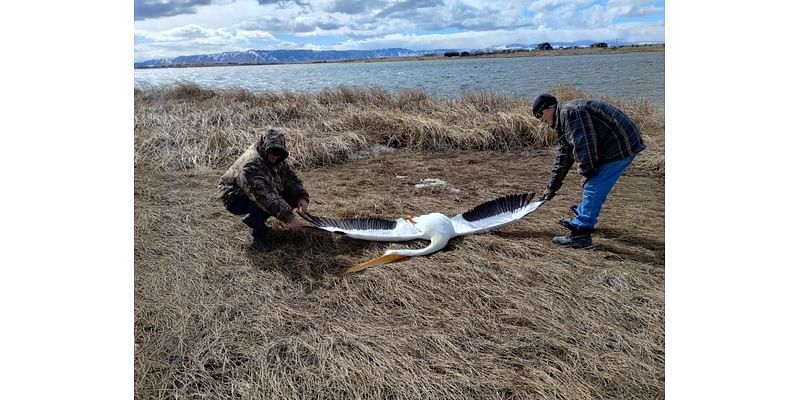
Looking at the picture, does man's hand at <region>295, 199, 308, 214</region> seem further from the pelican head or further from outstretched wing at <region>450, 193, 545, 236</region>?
outstretched wing at <region>450, 193, 545, 236</region>

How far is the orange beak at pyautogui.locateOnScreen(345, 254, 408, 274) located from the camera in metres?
2.79

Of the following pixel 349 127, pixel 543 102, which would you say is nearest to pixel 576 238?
pixel 543 102

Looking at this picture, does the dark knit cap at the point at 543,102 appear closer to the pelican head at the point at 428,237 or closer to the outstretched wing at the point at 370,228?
the pelican head at the point at 428,237

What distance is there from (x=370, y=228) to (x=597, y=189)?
4.67 feet

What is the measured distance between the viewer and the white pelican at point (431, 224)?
2939 millimetres

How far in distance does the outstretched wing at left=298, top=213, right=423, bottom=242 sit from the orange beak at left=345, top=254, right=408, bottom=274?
9.1 inches

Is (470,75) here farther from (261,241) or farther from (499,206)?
(261,241)

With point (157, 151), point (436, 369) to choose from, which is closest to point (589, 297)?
point (436, 369)

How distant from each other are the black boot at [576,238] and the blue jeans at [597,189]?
1.0 inches

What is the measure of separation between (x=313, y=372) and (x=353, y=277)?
0.71m

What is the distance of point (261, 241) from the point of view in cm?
309

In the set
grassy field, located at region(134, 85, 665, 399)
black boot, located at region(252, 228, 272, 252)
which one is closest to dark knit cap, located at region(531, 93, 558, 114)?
grassy field, located at region(134, 85, 665, 399)

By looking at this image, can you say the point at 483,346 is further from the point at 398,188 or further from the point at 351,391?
the point at 398,188

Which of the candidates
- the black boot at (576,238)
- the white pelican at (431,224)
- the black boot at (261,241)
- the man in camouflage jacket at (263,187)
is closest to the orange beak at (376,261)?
the white pelican at (431,224)
